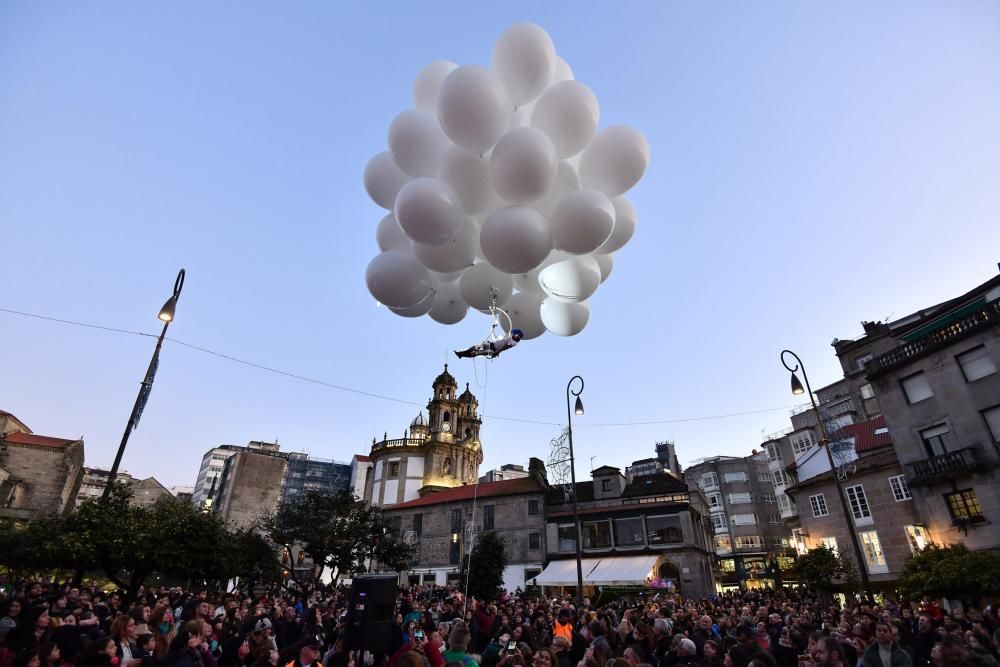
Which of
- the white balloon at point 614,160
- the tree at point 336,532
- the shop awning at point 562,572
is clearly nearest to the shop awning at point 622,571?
the shop awning at point 562,572

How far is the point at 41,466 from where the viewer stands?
46.2 meters

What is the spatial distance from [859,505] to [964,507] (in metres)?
6.52

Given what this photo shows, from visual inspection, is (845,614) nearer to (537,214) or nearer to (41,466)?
(537,214)

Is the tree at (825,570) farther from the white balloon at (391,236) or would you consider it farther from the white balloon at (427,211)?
the white balloon at (427,211)

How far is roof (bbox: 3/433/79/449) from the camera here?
4594cm

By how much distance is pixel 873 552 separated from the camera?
906 inches

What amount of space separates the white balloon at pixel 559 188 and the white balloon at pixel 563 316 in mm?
1257

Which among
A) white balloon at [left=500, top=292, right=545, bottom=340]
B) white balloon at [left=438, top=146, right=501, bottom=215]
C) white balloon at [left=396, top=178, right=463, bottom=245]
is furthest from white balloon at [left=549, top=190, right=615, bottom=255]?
white balloon at [left=500, top=292, right=545, bottom=340]

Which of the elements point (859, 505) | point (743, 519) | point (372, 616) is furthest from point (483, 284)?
point (743, 519)

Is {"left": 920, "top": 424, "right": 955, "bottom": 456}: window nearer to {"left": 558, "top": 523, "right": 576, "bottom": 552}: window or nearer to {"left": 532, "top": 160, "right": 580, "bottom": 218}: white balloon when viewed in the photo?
{"left": 558, "top": 523, "right": 576, "bottom": 552}: window

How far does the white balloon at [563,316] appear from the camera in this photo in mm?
5941

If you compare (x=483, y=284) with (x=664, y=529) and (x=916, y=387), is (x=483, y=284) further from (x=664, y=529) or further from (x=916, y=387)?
(x=664, y=529)

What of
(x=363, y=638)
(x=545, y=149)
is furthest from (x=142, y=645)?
(x=545, y=149)

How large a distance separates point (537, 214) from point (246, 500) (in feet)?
226
